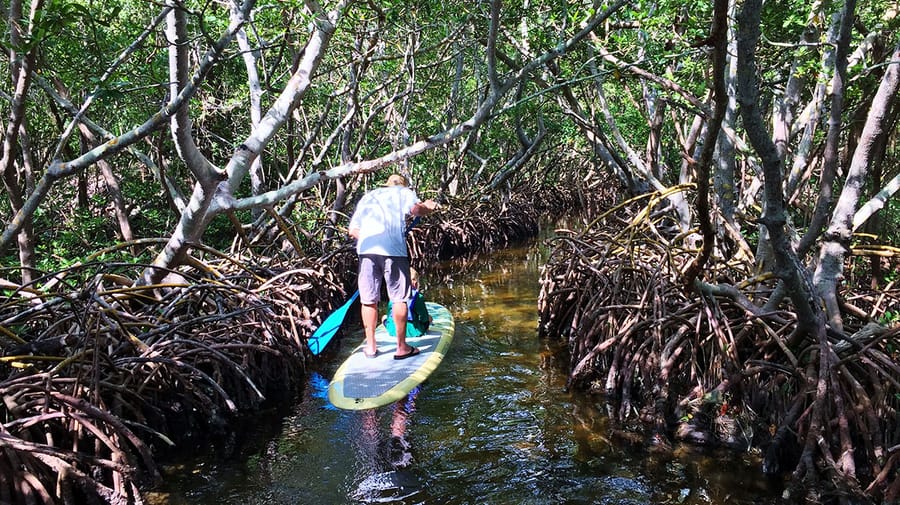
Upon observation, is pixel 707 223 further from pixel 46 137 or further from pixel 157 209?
pixel 46 137

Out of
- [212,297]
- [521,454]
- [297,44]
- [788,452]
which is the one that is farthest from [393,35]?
[788,452]

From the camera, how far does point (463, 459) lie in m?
3.96

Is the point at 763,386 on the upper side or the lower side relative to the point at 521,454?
upper

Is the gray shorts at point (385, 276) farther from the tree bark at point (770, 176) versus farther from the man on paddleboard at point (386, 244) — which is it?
the tree bark at point (770, 176)

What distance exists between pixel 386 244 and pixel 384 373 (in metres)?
1.03

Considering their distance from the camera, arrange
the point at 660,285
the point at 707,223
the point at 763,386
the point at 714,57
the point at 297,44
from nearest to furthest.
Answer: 1. the point at 714,57
2. the point at 707,223
3. the point at 763,386
4. the point at 660,285
5. the point at 297,44

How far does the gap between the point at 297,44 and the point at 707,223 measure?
270 inches

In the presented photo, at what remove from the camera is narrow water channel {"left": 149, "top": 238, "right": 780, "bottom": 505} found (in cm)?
355

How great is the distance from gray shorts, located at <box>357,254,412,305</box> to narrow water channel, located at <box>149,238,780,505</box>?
776mm

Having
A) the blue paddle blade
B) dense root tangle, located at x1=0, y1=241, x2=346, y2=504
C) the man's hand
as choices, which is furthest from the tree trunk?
the blue paddle blade

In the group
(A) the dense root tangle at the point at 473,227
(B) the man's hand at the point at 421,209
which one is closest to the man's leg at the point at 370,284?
(B) the man's hand at the point at 421,209

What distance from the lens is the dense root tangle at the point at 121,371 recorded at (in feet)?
10.1

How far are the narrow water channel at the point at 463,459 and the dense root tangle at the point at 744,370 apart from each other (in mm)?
225

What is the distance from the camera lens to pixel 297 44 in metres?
8.61
